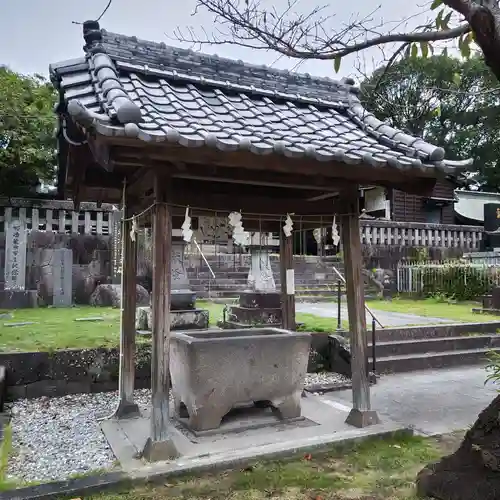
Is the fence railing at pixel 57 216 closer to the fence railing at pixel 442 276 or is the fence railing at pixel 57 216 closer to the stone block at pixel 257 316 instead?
the stone block at pixel 257 316

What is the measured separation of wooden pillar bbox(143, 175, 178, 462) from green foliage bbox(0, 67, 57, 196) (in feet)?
34.3

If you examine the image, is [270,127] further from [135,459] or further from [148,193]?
[135,459]

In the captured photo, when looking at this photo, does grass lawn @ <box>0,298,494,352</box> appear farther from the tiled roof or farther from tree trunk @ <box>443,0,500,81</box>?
tree trunk @ <box>443,0,500,81</box>

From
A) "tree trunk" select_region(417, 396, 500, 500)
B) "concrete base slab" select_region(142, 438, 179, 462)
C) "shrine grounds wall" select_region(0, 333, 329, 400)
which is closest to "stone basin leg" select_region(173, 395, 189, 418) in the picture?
"concrete base slab" select_region(142, 438, 179, 462)

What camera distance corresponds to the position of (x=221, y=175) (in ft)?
17.0

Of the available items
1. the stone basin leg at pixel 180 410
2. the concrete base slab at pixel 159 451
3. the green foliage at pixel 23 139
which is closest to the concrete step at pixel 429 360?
the stone basin leg at pixel 180 410

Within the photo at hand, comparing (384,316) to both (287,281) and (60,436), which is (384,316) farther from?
(60,436)

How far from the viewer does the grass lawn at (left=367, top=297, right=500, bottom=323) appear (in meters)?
12.7

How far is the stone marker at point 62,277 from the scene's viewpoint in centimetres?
1279

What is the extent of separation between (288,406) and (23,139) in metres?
11.7

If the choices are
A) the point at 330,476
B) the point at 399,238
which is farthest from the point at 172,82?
the point at 399,238

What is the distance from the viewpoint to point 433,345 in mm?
10000

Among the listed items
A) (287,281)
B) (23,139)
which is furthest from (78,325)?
(23,139)

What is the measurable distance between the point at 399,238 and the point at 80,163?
1686cm
